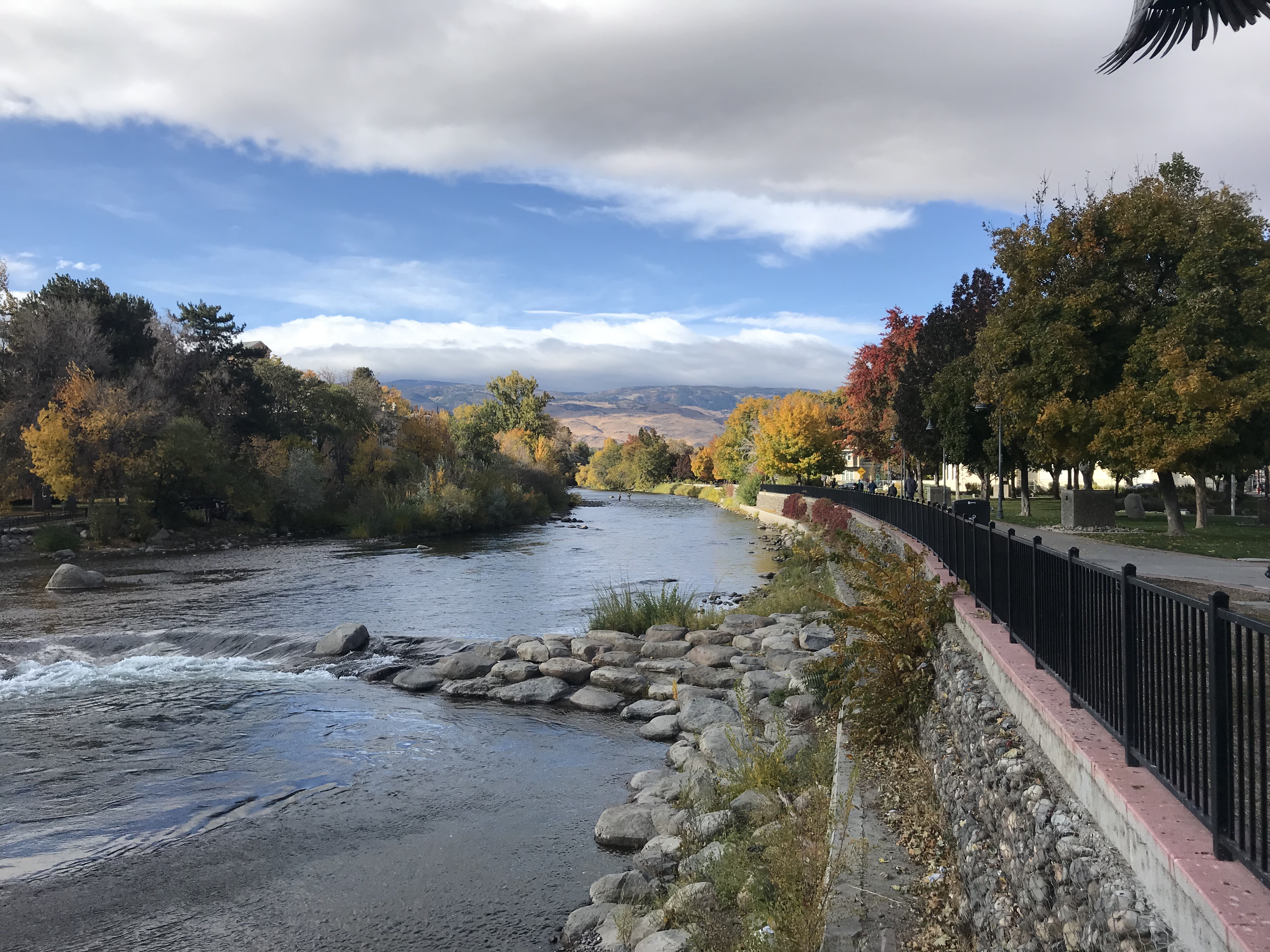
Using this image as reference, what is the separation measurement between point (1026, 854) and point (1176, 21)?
5.12 metres

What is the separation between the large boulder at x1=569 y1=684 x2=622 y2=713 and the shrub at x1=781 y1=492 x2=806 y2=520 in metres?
31.6

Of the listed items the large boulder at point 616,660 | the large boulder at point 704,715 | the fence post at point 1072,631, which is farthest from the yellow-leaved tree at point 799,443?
the fence post at point 1072,631

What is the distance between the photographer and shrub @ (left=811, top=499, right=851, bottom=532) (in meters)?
32.5

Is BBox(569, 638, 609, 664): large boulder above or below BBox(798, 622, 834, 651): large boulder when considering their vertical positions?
below

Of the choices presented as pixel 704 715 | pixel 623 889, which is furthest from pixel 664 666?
pixel 623 889

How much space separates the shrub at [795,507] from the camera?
46.9m

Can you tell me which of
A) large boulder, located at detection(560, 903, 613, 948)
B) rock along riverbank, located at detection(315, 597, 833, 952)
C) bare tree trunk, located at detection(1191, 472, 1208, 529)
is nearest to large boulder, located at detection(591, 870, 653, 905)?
rock along riverbank, located at detection(315, 597, 833, 952)

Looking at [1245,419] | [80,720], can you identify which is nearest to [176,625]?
[80,720]

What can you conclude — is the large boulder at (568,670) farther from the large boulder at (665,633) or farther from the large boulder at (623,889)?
the large boulder at (623,889)

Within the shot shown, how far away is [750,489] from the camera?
7375 cm

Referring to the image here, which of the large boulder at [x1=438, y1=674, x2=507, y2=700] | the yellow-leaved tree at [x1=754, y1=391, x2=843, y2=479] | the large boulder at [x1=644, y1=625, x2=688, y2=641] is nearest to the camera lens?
the large boulder at [x1=438, y1=674, x2=507, y2=700]

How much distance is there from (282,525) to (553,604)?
2986 centimetres

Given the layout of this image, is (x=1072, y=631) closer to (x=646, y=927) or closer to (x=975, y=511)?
(x=646, y=927)

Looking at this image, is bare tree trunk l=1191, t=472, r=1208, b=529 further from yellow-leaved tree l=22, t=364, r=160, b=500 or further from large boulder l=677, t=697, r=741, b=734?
yellow-leaved tree l=22, t=364, r=160, b=500
